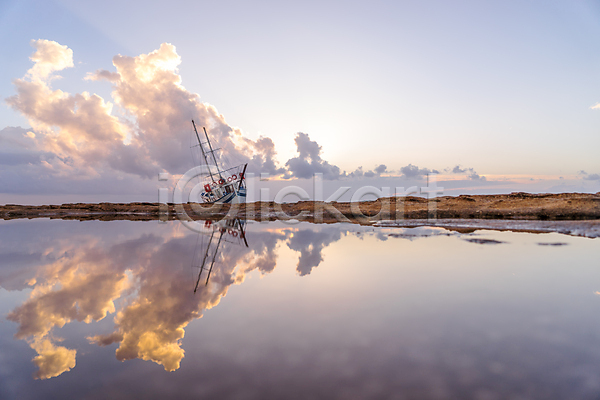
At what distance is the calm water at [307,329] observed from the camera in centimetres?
438

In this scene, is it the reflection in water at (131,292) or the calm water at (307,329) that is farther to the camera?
the reflection in water at (131,292)

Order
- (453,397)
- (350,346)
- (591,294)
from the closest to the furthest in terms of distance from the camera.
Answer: (453,397), (350,346), (591,294)

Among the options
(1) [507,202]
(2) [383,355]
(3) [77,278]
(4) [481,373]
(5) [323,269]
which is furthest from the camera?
(1) [507,202]

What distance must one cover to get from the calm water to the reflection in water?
58mm

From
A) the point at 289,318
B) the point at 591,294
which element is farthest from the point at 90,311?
the point at 591,294

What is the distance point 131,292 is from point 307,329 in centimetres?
641

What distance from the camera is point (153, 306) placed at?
792 cm

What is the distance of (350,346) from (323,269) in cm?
640

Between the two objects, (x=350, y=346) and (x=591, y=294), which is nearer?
(x=350, y=346)

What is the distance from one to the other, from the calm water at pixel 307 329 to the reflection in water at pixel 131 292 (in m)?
0.06

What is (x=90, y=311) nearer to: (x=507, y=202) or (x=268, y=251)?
(x=268, y=251)

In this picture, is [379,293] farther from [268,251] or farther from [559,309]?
[268,251]

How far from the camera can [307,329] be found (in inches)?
247

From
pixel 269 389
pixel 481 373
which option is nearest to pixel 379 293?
pixel 481 373
